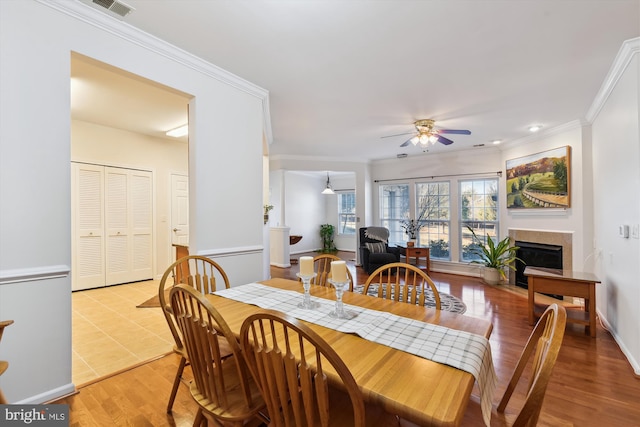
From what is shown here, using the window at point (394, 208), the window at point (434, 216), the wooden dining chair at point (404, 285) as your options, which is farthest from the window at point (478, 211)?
the wooden dining chair at point (404, 285)

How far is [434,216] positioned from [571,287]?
11.0 ft

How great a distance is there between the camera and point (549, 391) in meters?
2.04

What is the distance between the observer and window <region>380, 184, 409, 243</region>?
22.0ft

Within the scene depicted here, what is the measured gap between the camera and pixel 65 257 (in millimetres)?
1822

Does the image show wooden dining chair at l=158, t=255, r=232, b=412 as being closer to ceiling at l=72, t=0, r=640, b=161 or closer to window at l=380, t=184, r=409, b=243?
ceiling at l=72, t=0, r=640, b=161

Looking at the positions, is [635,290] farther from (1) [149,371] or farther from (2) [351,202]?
(2) [351,202]

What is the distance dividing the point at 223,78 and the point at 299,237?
5.89 m

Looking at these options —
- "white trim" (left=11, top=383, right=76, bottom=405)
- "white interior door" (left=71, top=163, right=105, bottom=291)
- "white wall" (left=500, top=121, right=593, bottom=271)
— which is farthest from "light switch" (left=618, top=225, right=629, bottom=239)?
"white interior door" (left=71, top=163, right=105, bottom=291)

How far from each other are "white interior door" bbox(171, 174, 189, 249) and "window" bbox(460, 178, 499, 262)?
5.56 meters

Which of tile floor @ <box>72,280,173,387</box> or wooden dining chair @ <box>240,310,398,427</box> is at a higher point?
wooden dining chair @ <box>240,310,398,427</box>

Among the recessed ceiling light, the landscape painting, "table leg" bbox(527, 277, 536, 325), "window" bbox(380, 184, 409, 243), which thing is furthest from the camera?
"window" bbox(380, 184, 409, 243)

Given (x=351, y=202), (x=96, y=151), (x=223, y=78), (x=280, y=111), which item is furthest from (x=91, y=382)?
(x=351, y=202)

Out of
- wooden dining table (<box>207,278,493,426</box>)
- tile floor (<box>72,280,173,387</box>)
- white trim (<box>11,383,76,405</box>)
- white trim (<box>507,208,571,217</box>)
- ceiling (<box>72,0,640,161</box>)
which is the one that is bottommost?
tile floor (<box>72,280,173,387</box>)

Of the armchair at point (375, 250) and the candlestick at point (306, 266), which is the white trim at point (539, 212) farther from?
the candlestick at point (306, 266)
